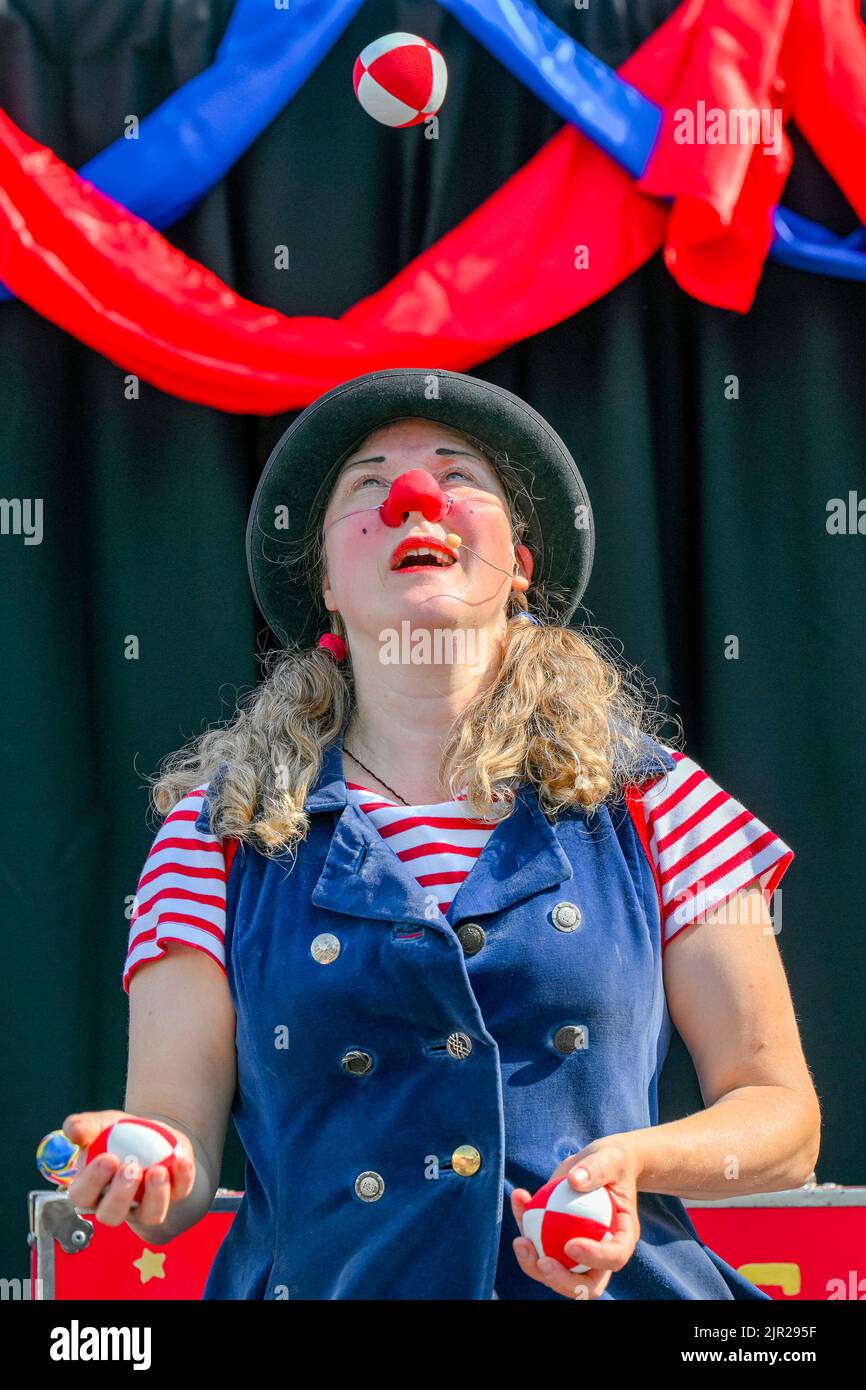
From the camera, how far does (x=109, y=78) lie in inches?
106

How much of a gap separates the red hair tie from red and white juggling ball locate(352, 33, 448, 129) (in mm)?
882

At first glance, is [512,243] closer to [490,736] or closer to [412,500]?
[412,500]

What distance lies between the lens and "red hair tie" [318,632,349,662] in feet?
7.76

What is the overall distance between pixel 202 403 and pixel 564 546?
665mm

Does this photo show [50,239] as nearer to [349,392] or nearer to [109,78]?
[109,78]

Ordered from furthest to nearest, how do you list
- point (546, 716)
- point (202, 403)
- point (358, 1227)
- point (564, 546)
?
point (202, 403) → point (564, 546) → point (546, 716) → point (358, 1227)


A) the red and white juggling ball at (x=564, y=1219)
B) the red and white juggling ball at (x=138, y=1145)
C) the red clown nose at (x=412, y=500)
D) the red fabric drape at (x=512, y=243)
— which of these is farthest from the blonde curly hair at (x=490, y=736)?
the red and white juggling ball at (x=564, y=1219)

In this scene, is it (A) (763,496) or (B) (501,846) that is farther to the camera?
(A) (763,496)

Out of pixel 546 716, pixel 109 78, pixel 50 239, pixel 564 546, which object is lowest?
pixel 546 716

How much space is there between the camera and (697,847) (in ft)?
6.79

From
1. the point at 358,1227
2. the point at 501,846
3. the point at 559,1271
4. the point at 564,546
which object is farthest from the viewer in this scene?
the point at 564,546

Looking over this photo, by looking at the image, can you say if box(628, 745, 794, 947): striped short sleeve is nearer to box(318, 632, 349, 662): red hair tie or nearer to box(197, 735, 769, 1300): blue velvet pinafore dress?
box(197, 735, 769, 1300): blue velvet pinafore dress

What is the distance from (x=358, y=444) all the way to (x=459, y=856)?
667 mm

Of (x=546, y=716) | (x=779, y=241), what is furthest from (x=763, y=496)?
(x=546, y=716)
